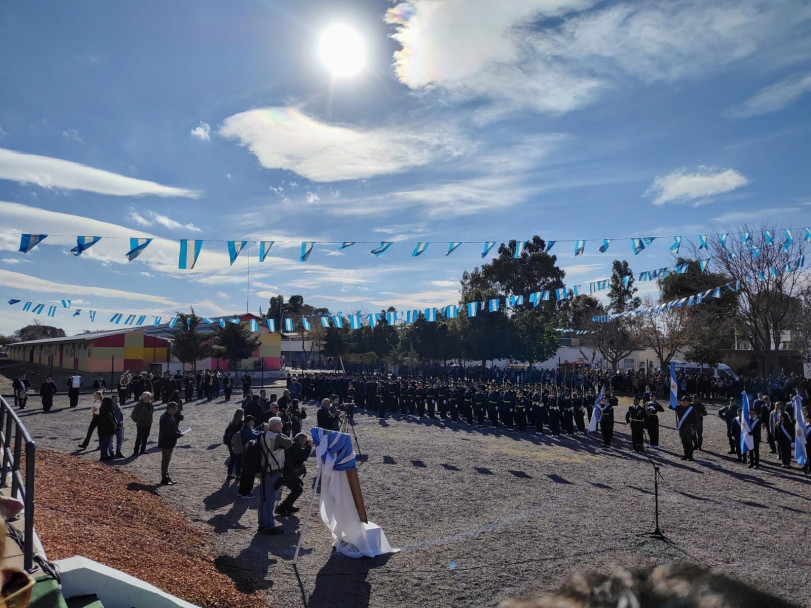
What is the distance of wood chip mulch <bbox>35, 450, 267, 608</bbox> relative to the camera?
19.8ft

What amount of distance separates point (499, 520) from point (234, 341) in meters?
37.4

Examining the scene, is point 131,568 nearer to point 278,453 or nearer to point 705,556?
point 278,453

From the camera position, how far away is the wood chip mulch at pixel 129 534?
6043 millimetres

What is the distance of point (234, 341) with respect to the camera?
44031mm

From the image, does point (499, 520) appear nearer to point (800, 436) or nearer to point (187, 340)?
point (800, 436)

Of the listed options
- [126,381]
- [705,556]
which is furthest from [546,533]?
[126,381]

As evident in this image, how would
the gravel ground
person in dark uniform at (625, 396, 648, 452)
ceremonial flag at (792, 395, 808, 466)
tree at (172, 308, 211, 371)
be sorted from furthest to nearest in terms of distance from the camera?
1. tree at (172, 308, 211, 371)
2. person in dark uniform at (625, 396, 648, 452)
3. ceremonial flag at (792, 395, 808, 466)
4. the gravel ground

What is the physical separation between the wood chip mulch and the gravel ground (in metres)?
0.36

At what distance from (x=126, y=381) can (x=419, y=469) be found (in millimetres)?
19203

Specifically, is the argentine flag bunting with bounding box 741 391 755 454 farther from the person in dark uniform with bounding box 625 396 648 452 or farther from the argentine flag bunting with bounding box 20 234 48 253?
the argentine flag bunting with bounding box 20 234 48 253

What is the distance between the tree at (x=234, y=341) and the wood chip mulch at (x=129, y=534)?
33661 millimetres

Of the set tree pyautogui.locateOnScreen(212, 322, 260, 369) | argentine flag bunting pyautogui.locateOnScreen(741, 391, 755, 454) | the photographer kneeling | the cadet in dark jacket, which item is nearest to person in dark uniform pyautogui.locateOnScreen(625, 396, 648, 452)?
argentine flag bunting pyautogui.locateOnScreen(741, 391, 755, 454)

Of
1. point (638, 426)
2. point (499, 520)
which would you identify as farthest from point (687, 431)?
point (499, 520)

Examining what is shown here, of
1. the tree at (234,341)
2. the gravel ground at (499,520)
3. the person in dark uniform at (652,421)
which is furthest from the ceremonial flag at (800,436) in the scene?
the tree at (234,341)
